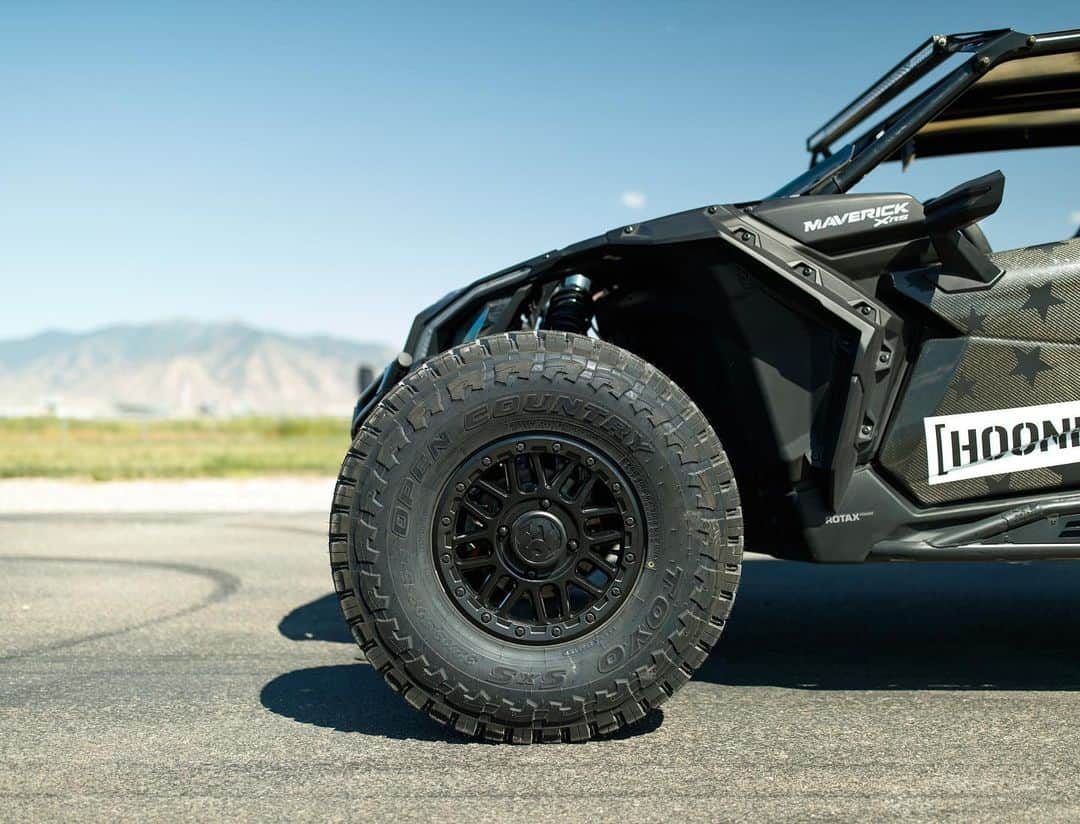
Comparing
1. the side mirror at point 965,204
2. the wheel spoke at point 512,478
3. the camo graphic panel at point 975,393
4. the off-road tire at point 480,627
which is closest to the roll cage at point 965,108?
the side mirror at point 965,204

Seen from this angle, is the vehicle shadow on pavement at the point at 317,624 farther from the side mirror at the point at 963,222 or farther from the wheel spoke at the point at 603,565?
the side mirror at the point at 963,222

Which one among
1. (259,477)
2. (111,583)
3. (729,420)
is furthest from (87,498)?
(729,420)

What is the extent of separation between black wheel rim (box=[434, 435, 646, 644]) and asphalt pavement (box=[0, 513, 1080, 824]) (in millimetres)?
347

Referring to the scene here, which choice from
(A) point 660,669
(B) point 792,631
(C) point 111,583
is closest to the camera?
(A) point 660,669

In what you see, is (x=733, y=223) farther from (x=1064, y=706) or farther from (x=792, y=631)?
(x=792, y=631)

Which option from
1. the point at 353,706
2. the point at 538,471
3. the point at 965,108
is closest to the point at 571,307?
the point at 538,471

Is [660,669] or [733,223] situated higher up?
[733,223]

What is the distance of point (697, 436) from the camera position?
8.73 feet

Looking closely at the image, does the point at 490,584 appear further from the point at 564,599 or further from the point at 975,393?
the point at 975,393

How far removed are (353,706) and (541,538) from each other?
875 millimetres

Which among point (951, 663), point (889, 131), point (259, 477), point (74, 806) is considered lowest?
point (259, 477)

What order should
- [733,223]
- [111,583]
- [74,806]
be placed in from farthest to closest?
[111,583] < [733,223] < [74,806]

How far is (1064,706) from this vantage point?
116 inches

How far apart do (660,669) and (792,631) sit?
1.74m
